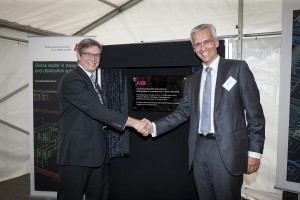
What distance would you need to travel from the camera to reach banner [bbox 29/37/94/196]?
356 centimetres

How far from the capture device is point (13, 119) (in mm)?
4484

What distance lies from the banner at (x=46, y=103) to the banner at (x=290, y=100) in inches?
91.5

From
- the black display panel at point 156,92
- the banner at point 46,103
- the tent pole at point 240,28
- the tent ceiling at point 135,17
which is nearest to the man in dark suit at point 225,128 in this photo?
the black display panel at point 156,92

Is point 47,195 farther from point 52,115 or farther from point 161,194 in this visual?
point 161,194

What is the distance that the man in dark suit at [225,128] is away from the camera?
1.93 m

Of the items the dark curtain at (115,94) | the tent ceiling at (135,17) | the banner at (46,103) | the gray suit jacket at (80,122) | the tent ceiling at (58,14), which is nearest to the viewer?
the gray suit jacket at (80,122)

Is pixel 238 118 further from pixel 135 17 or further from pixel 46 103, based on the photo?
pixel 135 17

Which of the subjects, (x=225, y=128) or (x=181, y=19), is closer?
(x=225, y=128)

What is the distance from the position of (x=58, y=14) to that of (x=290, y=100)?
3430 mm

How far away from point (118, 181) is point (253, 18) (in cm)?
262

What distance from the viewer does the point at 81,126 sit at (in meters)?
2.23

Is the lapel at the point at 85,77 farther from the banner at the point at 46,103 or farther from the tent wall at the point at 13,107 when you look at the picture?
the tent wall at the point at 13,107

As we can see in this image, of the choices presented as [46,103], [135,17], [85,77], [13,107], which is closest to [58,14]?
[135,17]

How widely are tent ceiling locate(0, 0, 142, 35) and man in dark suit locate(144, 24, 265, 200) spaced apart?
2.63 metres
